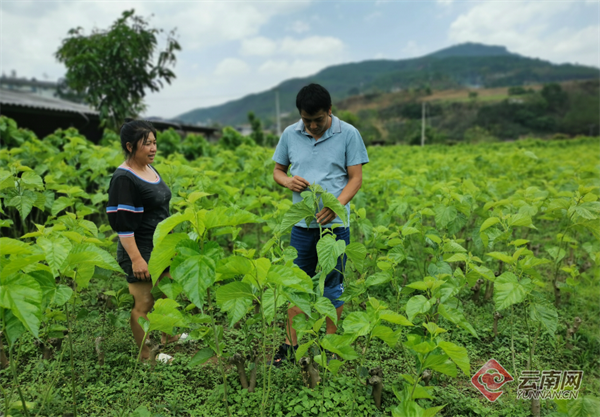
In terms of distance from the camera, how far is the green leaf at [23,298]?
1.08 metres

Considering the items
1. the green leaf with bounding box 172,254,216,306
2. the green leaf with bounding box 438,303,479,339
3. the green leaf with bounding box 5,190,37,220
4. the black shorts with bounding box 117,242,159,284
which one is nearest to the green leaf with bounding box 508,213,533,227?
the green leaf with bounding box 438,303,479,339

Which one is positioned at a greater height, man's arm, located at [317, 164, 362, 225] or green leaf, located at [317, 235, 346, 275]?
man's arm, located at [317, 164, 362, 225]

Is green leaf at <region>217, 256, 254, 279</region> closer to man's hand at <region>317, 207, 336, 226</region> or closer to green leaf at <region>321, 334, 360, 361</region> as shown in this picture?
green leaf at <region>321, 334, 360, 361</region>

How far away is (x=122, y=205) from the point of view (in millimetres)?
2080

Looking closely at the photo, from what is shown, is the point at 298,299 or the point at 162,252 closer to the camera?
the point at 162,252

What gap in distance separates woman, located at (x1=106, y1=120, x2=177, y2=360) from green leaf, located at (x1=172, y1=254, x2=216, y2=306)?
41.9 inches

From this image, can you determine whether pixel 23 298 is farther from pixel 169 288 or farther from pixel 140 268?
pixel 140 268

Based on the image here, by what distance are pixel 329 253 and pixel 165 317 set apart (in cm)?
68

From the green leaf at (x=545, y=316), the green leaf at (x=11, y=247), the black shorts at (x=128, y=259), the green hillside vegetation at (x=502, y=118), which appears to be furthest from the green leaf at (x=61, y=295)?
the green hillside vegetation at (x=502, y=118)

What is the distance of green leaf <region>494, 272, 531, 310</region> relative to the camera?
1.64 m

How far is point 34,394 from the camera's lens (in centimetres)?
199

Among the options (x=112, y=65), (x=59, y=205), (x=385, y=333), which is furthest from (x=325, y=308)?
(x=112, y=65)

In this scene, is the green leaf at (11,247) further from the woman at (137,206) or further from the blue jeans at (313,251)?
the blue jeans at (313,251)

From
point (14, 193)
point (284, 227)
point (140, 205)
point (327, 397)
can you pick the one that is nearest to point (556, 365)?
point (327, 397)
